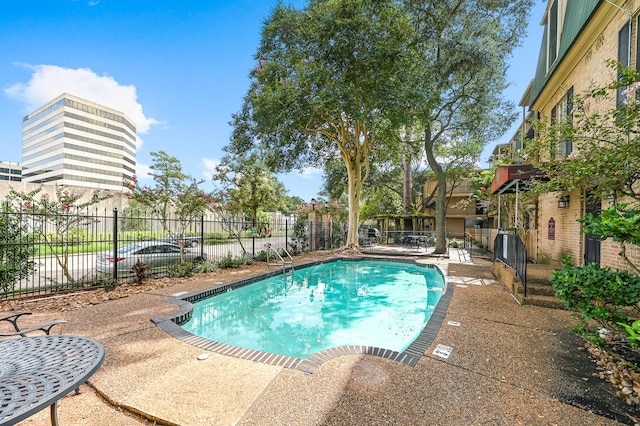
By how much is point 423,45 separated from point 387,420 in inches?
541

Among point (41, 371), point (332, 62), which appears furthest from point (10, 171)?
point (41, 371)

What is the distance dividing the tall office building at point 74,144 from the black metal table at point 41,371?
69.7 meters

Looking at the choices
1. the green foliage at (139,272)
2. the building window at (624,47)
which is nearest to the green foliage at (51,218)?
the green foliage at (139,272)

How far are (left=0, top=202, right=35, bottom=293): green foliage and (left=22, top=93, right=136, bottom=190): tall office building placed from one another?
63917mm

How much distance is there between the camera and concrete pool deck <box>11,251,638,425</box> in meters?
2.26

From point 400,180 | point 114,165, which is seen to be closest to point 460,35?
point 400,180

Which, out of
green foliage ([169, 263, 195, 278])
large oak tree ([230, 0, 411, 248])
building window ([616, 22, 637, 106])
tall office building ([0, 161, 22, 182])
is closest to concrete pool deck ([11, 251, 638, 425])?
green foliage ([169, 263, 195, 278])

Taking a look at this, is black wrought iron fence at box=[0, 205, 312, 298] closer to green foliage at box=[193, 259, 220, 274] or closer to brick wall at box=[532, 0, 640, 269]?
green foliage at box=[193, 259, 220, 274]

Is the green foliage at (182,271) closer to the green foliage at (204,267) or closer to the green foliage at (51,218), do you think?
the green foliage at (204,267)

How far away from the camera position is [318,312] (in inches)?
268

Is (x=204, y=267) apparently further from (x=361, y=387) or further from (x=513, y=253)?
(x=513, y=253)

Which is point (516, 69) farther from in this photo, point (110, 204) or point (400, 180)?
point (110, 204)

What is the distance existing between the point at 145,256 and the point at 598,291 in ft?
32.5

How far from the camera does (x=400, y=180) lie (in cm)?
2459
